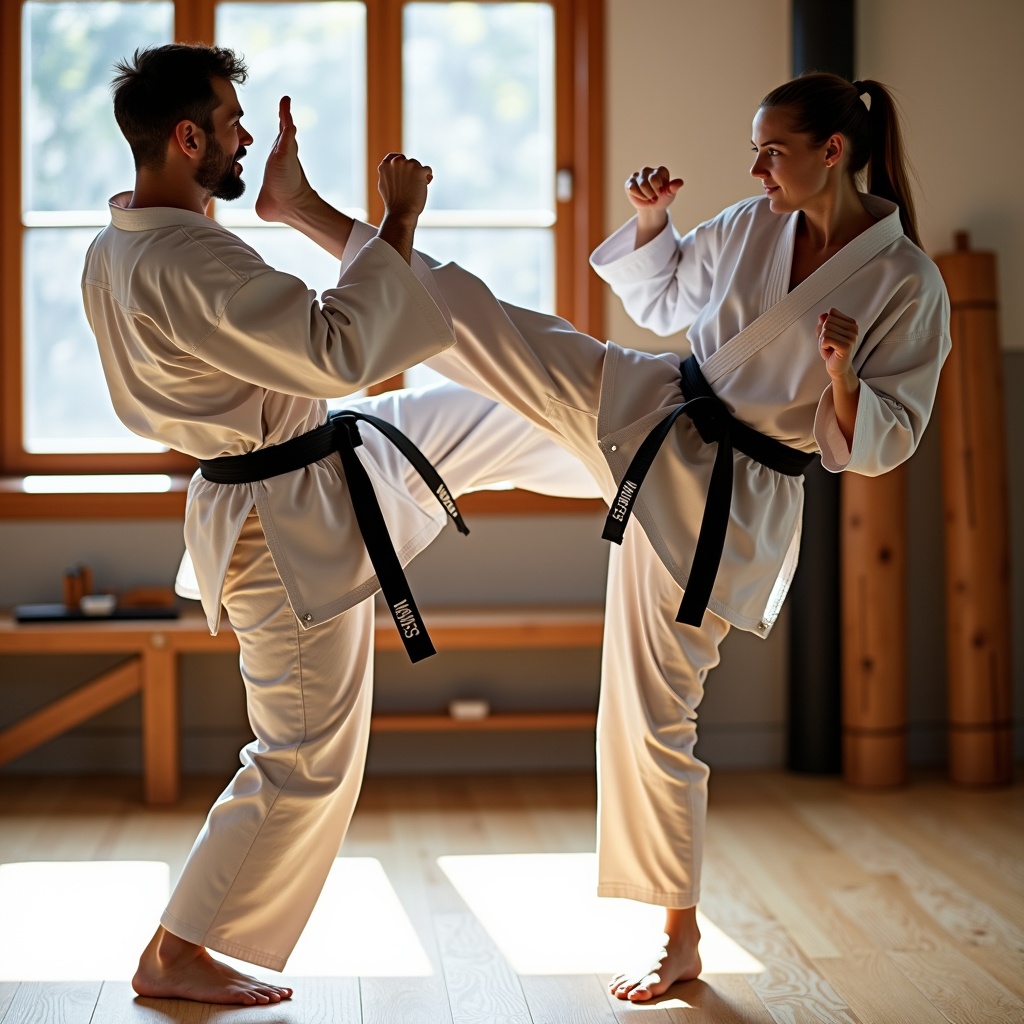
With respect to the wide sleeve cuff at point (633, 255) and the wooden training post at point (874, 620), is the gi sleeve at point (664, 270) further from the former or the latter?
the wooden training post at point (874, 620)

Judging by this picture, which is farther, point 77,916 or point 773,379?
point 77,916

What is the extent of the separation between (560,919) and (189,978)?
2.55 ft

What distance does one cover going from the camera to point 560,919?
259 centimetres

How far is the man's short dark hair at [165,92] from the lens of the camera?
6.42ft

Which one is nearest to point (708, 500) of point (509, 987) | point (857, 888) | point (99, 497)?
point (509, 987)

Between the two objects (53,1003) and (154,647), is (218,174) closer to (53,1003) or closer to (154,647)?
(53,1003)

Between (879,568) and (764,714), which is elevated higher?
(879,568)

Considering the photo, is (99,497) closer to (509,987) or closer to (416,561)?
(416,561)

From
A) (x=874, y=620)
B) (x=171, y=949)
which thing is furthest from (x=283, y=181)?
(x=874, y=620)

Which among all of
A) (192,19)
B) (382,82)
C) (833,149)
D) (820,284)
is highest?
(192,19)

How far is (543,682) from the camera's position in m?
3.80

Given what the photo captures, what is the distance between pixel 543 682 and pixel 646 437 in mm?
1717

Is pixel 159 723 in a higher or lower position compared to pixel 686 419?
lower

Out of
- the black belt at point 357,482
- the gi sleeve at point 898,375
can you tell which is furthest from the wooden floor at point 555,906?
the gi sleeve at point 898,375
